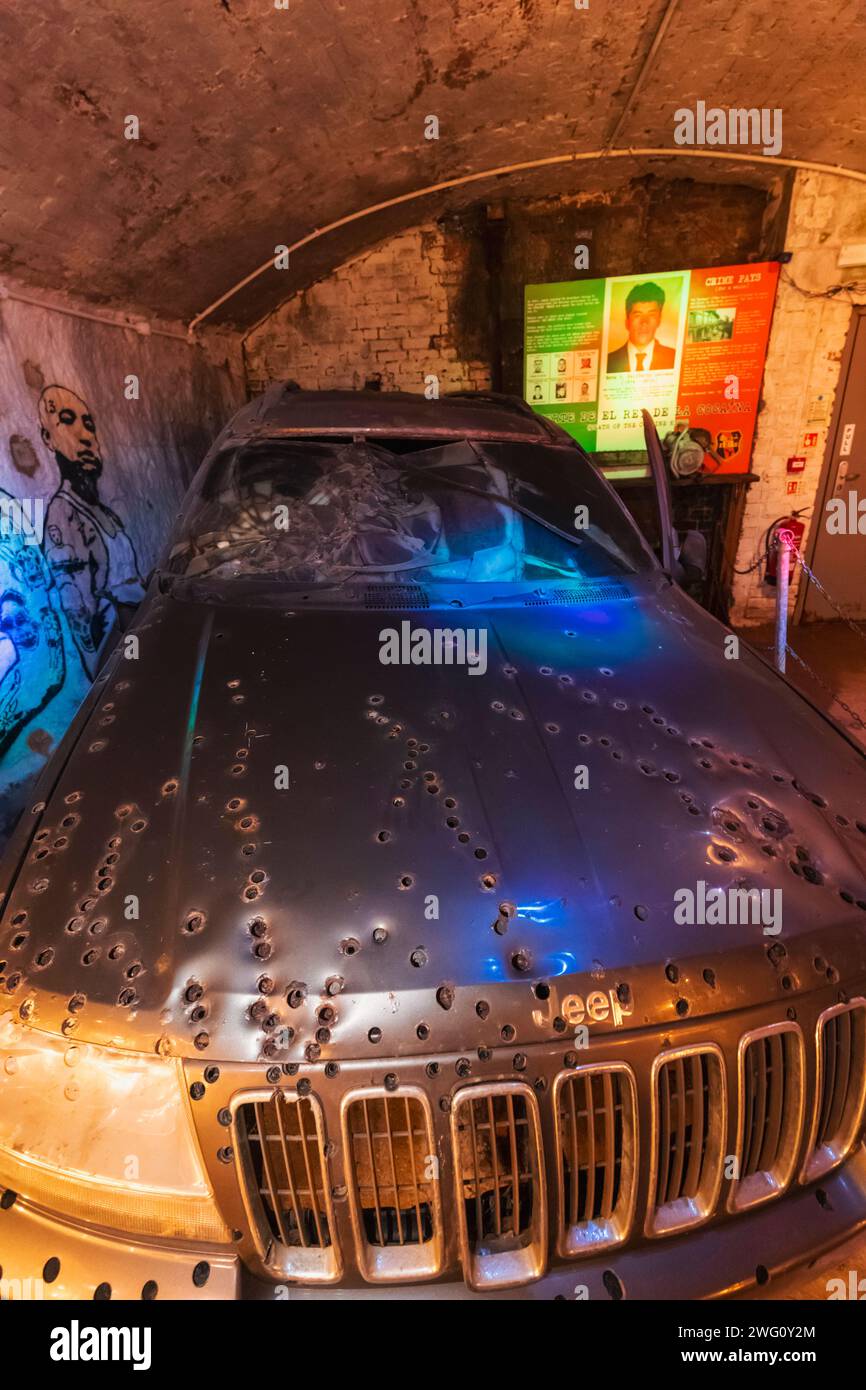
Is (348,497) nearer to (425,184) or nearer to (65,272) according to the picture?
(65,272)

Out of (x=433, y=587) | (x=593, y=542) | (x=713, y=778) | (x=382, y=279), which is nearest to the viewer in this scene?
(x=713, y=778)

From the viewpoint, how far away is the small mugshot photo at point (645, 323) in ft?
16.8

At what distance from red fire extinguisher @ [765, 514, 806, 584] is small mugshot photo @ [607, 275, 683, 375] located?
5.17ft

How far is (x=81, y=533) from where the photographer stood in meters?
3.69

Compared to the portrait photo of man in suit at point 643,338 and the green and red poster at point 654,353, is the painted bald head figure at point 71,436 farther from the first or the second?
the portrait photo of man in suit at point 643,338

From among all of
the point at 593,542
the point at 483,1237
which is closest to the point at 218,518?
the point at 593,542

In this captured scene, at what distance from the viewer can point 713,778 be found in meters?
1.44

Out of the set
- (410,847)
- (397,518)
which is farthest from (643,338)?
(410,847)

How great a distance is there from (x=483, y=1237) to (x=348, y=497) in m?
2.08

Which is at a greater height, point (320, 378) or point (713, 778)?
point (320, 378)

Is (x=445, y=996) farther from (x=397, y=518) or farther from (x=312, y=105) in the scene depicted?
(x=312, y=105)

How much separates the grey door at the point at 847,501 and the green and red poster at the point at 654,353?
0.65m

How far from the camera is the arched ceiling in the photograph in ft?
8.42

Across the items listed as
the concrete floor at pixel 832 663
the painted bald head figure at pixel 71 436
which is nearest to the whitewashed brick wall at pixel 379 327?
the painted bald head figure at pixel 71 436
